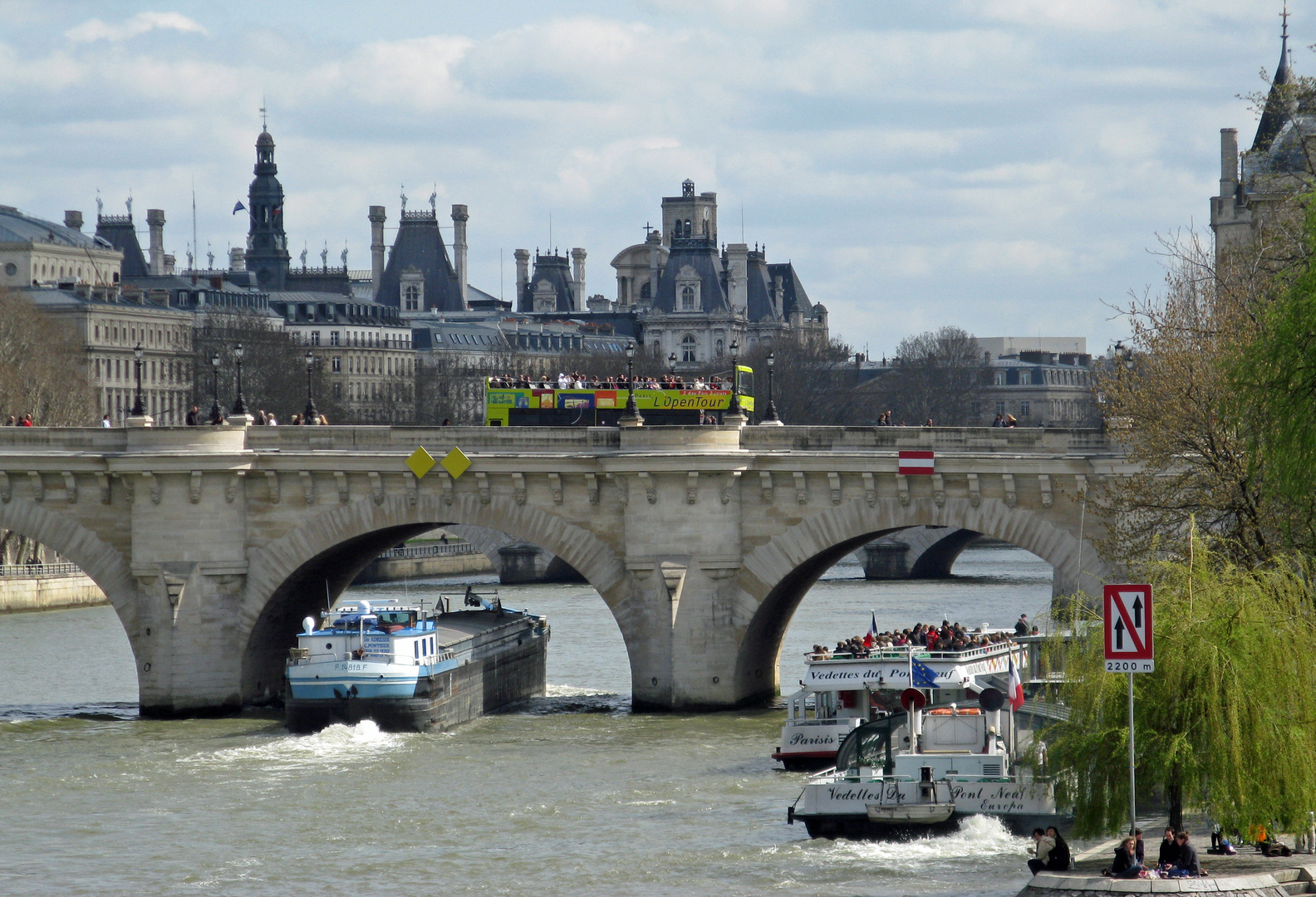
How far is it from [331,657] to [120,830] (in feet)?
28.7

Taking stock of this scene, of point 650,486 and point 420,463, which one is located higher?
point 420,463

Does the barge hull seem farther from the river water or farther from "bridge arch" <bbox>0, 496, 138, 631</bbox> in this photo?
"bridge arch" <bbox>0, 496, 138, 631</bbox>

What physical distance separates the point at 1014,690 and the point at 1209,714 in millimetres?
7802

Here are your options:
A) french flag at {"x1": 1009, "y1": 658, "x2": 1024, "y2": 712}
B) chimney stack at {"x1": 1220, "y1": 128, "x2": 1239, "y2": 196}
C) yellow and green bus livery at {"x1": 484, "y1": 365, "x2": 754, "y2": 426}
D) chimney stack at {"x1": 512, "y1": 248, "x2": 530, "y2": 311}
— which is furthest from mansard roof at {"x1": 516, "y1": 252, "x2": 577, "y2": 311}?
french flag at {"x1": 1009, "y1": 658, "x2": 1024, "y2": 712}

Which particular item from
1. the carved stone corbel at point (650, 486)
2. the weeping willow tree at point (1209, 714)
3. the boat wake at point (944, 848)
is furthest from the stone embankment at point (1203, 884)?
the carved stone corbel at point (650, 486)

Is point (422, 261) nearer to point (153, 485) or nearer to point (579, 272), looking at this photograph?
point (579, 272)

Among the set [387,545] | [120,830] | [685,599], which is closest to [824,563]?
[685,599]

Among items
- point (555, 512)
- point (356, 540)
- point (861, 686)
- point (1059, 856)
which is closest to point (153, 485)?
point (356, 540)

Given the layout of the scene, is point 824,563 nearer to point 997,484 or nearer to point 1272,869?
point 997,484

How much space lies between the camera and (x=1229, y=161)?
71.0 m

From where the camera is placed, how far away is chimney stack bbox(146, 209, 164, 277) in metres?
161

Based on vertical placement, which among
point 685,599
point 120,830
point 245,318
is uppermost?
point 245,318

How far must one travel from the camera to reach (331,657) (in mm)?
39594

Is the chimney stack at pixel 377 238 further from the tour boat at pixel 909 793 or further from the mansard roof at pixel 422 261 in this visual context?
the tour boat at pixel 909 793
